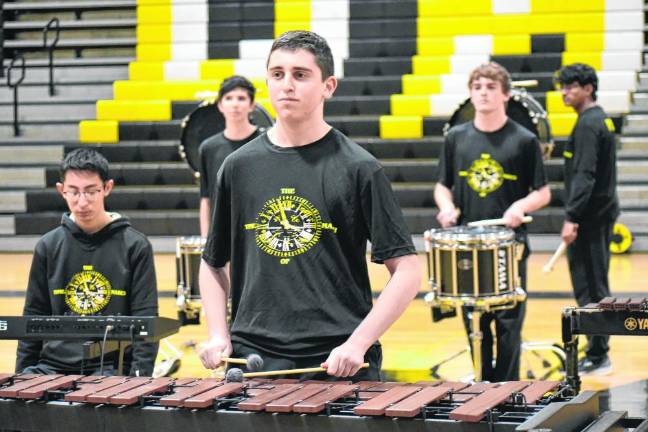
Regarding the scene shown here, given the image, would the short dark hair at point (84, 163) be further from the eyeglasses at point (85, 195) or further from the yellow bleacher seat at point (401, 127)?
the yellow bleacher seat at point (401, 127)

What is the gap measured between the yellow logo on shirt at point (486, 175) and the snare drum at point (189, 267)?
1.48 meters

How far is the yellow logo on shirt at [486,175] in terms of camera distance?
Answer: 577cm

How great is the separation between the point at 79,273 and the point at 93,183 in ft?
1.12

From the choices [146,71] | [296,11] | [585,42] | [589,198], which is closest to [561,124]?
[585,42]

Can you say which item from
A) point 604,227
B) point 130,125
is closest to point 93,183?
point 604,227

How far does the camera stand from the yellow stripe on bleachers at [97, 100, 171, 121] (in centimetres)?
1191

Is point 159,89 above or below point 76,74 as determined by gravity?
below

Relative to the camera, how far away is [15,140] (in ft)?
40.5

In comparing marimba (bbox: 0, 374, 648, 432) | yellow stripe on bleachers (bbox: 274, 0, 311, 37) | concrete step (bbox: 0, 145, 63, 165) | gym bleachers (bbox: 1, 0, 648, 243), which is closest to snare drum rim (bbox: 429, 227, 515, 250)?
marimba (bbox: 0, 374, 648, 432)

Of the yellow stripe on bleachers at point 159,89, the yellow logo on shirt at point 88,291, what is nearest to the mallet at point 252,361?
the yellow logo on shirt at point 88,291

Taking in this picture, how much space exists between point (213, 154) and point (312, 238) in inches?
127

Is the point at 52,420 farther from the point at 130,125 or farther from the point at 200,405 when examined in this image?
the point at 130,125

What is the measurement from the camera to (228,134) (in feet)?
20.7

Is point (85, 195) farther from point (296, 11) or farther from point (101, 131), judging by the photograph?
point (296, 11)
